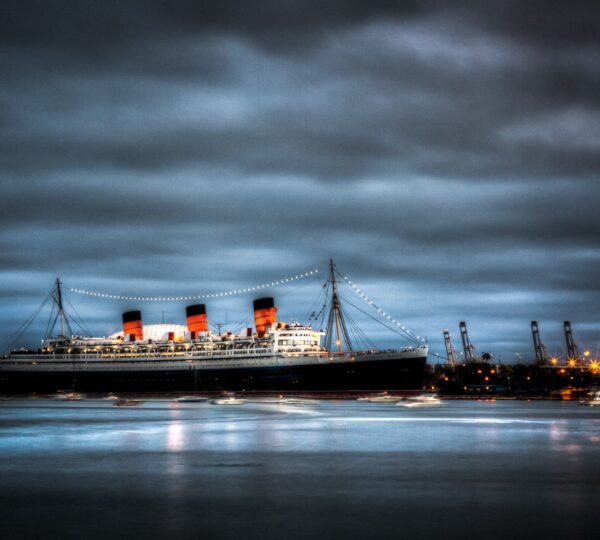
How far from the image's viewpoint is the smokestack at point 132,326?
5556 inches

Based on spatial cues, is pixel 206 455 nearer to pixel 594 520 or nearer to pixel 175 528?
pixel 175 528

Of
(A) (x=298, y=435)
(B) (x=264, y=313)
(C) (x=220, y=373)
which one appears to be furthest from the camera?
(B) (x=264, y=313)

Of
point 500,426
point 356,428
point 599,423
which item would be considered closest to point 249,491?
point 356,428

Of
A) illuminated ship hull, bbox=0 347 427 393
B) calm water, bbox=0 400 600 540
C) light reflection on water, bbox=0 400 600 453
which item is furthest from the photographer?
illuminated ship hull, bbox=0 347 427 393

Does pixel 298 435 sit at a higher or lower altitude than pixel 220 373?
lower

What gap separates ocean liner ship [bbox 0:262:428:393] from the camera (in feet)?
380

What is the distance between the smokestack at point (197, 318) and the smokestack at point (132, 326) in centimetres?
1171

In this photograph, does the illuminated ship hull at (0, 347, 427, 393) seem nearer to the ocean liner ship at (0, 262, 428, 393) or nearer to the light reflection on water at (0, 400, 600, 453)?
the ocean liner ship at (0, 262, 428, 393)

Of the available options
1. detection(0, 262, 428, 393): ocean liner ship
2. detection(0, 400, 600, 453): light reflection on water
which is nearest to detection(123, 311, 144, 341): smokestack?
detection(0, 262, 428, 393): ocean liner ship

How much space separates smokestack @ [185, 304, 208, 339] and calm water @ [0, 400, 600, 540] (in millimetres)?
90264

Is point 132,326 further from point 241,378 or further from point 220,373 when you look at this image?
point 241,378

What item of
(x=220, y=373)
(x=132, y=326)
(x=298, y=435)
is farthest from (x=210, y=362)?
(x=298, y=435)

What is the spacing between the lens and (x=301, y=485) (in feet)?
78.2

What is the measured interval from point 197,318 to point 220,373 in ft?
44.0
